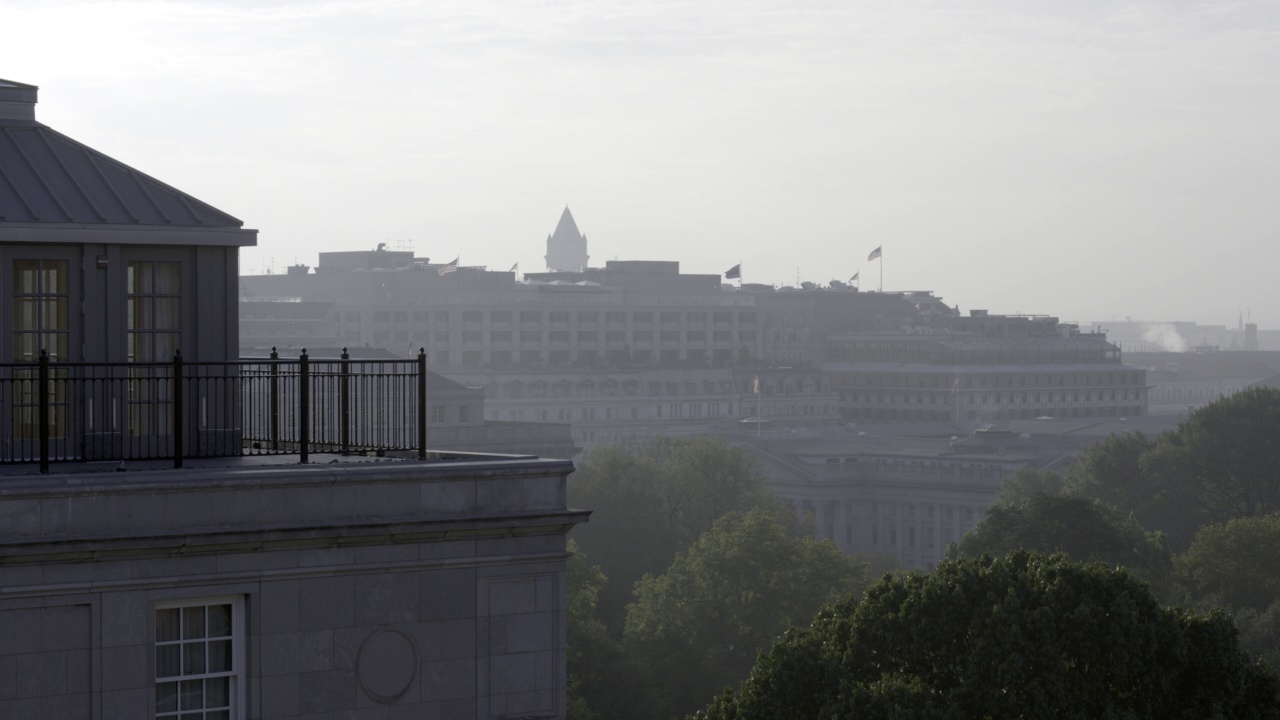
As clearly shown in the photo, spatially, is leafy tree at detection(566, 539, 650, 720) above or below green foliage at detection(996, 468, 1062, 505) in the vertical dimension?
below

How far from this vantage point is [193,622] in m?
21.5

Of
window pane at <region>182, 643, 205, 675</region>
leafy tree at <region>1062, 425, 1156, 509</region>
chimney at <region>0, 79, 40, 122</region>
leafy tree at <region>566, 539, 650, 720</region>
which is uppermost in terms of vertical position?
chimney at <region>0, 79, 40, 122</region>

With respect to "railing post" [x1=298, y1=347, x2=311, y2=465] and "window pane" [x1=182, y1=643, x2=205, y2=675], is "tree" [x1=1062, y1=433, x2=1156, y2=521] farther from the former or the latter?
"window pane" [x1=182, y1=643, x2=205, y2=675]

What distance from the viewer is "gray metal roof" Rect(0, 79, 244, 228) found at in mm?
24344

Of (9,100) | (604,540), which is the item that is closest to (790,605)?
(604,540)

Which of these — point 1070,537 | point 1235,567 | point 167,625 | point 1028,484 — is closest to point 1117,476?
point 1028,484

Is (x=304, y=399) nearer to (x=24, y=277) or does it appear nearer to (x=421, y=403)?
(x=421, y=403)

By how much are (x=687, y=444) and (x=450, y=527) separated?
145555 mm

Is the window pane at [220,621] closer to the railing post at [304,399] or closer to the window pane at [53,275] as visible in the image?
the railing post at [304,399]

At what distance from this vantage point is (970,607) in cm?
5041

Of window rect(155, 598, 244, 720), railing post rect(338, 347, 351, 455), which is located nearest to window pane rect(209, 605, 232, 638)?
window rect(155, 598, 244, 720)

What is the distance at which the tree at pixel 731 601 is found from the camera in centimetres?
9704

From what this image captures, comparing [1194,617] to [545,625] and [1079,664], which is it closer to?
[1079,664]

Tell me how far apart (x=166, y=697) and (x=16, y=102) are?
26.8 ft
